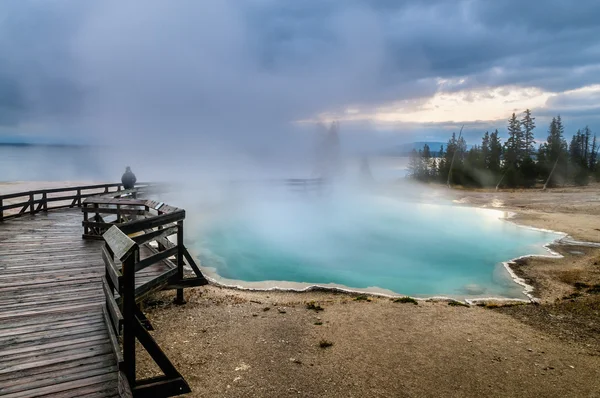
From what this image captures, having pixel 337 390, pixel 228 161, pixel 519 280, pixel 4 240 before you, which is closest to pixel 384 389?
pixel 337 390

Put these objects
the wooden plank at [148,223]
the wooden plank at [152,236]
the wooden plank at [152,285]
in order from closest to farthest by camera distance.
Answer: the wooden plank at [148,223] → the wooden plank at [152,236] → the wooden plank at [152,285]

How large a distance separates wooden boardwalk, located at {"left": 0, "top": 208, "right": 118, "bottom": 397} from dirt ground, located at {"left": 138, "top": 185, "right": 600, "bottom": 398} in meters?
1.66

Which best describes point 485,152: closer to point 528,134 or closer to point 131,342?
point 528,134

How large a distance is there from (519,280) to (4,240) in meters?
17.7

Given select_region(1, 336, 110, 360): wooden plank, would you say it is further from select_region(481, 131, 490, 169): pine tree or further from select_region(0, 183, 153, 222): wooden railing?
select_region(481, 131, 490, 169): pine tree

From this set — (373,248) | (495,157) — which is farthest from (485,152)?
(373,248)

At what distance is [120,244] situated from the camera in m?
4.15

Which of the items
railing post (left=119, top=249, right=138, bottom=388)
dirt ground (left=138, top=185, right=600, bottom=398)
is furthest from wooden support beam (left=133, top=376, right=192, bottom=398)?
dirt ground (left=138, top=185, right=600, bottom=398)

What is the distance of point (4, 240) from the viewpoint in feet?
35.5

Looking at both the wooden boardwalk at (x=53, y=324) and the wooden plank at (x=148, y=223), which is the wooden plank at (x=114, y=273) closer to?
the wooden plank at (x=148, y=223)

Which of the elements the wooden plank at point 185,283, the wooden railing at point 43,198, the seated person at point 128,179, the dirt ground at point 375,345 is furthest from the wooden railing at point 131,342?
the seated person at point 128,179

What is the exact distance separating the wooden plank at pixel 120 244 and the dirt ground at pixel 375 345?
3094 mm

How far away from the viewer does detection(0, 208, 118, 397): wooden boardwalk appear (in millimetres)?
4012

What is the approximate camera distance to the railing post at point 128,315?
3.99m
